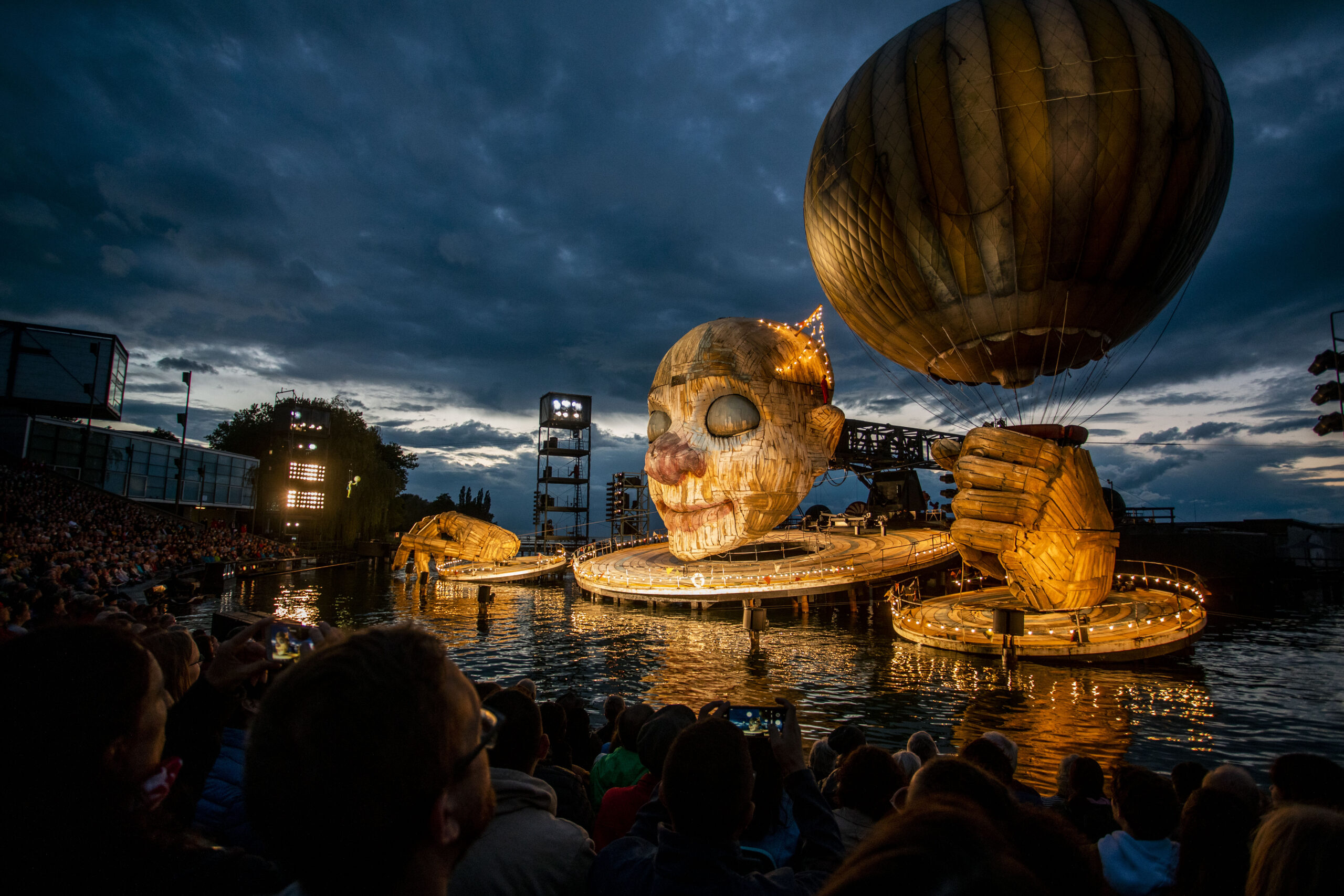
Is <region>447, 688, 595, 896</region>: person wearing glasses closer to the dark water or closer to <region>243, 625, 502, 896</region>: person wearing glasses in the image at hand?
<region>243, 625, 502, 896</region>: person wearing glasses

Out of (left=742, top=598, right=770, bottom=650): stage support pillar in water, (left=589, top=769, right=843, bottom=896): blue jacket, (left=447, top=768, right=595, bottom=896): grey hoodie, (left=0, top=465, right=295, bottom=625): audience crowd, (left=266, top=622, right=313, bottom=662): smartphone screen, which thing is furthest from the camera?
(left=742, top=598, right=770, bottom=650): stage support pillar in water

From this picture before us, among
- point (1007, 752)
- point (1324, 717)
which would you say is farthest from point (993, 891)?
point (1324, 717)

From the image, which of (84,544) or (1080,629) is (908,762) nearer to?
(1080,629)

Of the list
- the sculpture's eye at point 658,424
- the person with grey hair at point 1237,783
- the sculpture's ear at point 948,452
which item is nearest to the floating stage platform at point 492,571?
the sculpture's eye at point 658,424

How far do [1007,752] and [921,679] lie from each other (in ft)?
28.5

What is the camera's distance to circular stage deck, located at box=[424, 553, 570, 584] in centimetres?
3375

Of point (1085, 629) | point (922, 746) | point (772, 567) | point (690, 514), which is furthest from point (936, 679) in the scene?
point (772, 567)

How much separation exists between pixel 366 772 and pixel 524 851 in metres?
1.05

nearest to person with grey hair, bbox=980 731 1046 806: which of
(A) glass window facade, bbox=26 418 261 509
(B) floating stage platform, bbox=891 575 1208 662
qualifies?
(B) floating stage platform, bbox=891 575 1208 662

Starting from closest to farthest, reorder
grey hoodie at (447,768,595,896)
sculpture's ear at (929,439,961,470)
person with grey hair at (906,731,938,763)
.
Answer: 1. grey hoodie at (447,768,595,896)
2. person with grey hair at (906,731,938,763)
3. sculpture's ear at (929,439,961,470)

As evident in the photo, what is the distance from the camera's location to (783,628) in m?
19.9

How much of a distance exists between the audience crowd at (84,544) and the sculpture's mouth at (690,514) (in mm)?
15255

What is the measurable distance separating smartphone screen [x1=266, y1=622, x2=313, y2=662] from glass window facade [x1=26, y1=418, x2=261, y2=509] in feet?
171

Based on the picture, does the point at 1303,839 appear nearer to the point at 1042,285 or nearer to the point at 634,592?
the point at 1042,285
